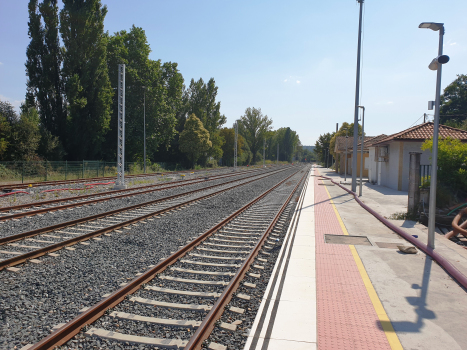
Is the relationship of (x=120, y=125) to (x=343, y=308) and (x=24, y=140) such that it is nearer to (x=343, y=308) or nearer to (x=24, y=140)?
(x=24, y=140)

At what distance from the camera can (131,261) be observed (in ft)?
22.1

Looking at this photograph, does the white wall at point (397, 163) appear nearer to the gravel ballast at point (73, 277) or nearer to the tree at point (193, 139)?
the gravel ballast at point (73, 277)

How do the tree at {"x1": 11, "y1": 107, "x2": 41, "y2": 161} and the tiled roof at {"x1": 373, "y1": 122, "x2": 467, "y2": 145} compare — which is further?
the tree at {"x1": 11, "y1": 107, "x2": 41, "y2": 161}

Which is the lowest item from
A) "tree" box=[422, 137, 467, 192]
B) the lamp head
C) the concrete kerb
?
the concrete kerb

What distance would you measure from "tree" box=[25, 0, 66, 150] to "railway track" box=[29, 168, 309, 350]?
1245 inches

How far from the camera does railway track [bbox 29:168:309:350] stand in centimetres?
388

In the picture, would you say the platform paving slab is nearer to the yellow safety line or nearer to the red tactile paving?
the yellow safety line

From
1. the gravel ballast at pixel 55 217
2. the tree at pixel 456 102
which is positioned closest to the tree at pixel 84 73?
the gravel ballast at pixel 55 217

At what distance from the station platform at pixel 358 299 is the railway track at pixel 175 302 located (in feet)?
1.96

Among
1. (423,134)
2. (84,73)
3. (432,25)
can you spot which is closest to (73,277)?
(432,25)

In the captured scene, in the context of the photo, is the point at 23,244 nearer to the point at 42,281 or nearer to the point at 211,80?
the point at 42,281

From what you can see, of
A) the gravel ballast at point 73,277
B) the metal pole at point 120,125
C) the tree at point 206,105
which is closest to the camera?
the gravel ballast at point 73,277

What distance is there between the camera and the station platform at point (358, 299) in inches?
156

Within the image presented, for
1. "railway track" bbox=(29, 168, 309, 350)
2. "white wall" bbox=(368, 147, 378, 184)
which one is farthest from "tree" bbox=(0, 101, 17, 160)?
"white wall" bbox=(368, 147, 378, 184)
